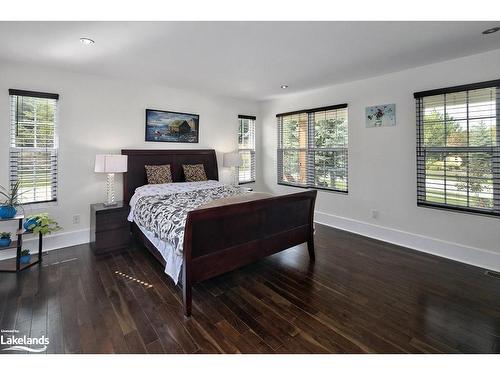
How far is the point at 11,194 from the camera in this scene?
10.4ft

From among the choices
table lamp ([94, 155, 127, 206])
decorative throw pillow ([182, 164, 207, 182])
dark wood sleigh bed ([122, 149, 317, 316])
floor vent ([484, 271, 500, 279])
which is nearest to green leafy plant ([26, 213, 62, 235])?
table lamp ([94, 155, 127, 206])

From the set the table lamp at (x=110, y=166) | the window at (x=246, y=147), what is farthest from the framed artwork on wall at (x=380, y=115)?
the table lamp at (x=110, y=166)

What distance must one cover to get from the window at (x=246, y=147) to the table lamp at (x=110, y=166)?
2629mm

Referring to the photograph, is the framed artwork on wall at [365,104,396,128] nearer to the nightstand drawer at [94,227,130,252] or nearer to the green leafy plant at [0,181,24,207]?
the nightstand drawer at [94,227,130,252]

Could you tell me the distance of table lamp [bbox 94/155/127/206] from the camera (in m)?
3.55

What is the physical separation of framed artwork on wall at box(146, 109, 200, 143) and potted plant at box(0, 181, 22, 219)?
187 cm

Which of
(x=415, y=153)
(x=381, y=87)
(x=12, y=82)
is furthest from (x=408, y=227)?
(x=12, y=82)

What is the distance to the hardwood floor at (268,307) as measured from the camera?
1.82m

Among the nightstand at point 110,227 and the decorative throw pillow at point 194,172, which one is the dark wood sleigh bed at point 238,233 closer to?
the nightstand at point 110,227

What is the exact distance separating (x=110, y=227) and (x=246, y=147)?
334 centimetres

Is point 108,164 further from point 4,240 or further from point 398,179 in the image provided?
point 398,179

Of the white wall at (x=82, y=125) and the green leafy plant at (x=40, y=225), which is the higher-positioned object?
the white wall at (x=82, y=125)
